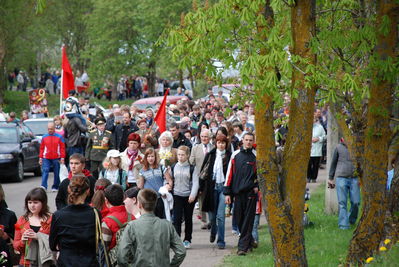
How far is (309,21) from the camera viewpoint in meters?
8.74

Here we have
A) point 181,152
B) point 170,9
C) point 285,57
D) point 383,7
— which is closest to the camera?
point 285,57

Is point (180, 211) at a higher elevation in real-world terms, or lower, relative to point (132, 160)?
lower

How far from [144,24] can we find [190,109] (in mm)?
26702

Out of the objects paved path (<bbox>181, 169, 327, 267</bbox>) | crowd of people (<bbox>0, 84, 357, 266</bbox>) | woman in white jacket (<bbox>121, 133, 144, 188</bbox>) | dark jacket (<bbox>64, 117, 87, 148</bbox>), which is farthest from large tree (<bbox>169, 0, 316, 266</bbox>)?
dark jacket (<bbox>64, 117, 87, 148</bbox>)

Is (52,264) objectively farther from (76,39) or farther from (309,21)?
(76,39)

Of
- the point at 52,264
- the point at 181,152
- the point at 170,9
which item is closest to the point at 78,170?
the point at 52,264

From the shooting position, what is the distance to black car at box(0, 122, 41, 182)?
78.2 ft

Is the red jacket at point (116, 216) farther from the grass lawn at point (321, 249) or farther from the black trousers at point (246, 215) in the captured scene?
the black trousers at point (246, 215)

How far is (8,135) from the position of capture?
25094 millimetres

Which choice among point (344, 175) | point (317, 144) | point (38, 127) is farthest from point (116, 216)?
point (38, 127)

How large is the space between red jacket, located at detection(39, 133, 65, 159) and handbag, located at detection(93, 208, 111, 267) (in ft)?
44.1

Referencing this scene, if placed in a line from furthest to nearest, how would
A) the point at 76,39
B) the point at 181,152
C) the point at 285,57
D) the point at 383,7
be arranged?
the point at 76,39, the point at 181,152, the point at 383,7, the point at 285,57

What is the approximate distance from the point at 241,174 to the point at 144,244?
5.55m

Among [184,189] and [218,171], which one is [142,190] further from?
[218,171]
